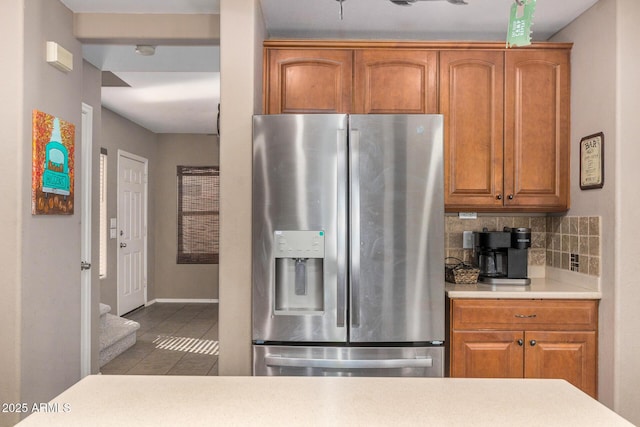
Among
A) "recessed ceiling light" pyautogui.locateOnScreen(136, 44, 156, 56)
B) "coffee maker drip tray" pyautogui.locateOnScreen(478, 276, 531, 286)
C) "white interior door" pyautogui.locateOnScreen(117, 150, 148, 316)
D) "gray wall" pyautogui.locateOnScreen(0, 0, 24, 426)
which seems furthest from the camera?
"white interior door" pyautogui.locateOnScreen(117, 150, 148, 316)

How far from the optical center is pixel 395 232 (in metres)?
2.43

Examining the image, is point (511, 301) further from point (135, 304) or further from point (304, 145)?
point (135, 304)

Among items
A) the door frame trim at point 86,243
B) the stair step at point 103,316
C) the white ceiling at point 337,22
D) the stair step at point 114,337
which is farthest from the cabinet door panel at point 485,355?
the stair step at point 103,316

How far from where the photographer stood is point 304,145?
242 centimetres

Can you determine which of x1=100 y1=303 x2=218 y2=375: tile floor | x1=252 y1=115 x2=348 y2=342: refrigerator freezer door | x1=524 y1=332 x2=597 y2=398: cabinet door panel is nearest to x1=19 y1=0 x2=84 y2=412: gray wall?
x1=252 y1=115 x2=348 y2=342: refrigerator freezer door

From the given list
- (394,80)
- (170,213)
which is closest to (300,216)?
(394,80)

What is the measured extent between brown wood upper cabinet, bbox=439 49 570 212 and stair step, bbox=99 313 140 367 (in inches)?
124

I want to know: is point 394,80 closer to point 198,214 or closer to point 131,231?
point 131,231

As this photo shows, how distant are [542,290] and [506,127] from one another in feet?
3.19

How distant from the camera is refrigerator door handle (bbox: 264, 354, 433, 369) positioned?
241cm

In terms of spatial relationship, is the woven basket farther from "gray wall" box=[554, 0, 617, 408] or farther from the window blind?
the window blind

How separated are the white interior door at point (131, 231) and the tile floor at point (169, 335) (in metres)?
0.27

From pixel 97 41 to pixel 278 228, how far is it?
169cm

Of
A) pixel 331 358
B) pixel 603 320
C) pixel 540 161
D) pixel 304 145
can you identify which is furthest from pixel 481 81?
pixel 331 358
